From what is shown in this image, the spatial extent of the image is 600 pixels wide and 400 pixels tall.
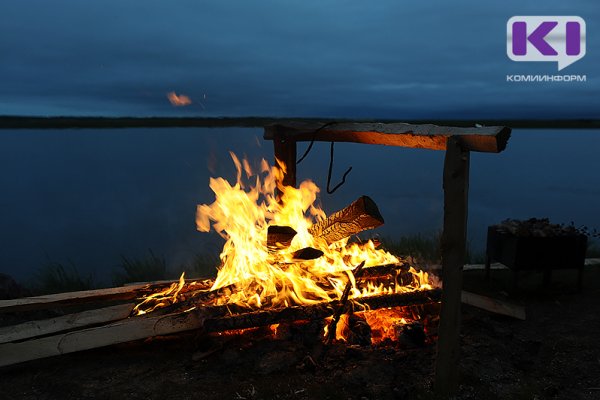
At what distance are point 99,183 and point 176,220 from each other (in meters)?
12.7

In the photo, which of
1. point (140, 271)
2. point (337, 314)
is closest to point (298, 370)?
point (337, 314)

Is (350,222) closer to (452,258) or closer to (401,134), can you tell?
(401,134)

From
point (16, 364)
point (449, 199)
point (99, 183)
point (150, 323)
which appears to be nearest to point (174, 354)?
point (150, 323)

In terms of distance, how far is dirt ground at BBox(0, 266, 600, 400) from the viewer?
4387 mm

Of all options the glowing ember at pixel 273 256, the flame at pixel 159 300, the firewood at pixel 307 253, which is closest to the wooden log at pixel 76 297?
the flame at pixel 159 300

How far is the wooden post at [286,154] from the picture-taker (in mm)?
6438

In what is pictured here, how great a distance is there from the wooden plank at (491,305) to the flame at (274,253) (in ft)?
2.74

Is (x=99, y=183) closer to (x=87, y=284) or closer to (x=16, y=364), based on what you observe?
(x=87, y=284)

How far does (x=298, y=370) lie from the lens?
15.3 ft

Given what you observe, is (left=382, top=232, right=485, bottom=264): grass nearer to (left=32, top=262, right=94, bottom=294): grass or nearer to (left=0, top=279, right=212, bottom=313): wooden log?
(left=0, top=279, right=212, bottom=313): wooden log

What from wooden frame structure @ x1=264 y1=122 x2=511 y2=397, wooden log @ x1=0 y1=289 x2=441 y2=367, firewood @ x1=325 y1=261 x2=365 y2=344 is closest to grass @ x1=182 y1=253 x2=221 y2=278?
wooden log @ x1=0 y1=289 x2=441 y2=367

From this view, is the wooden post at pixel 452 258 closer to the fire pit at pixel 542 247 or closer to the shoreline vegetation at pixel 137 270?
the fire pit at pixel 542 247

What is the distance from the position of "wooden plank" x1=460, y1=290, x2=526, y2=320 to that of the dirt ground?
1.75 ft

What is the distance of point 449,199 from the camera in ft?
13.0
